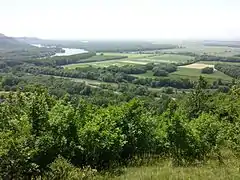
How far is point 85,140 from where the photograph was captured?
1041cm

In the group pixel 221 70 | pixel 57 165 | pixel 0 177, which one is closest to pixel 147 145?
pixel 57 165

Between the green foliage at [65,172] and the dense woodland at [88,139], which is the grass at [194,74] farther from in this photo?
the green foliage at [65,172]

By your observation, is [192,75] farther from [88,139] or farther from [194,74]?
[88,139]

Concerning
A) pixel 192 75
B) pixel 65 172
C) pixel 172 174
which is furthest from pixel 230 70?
pixel 65 172

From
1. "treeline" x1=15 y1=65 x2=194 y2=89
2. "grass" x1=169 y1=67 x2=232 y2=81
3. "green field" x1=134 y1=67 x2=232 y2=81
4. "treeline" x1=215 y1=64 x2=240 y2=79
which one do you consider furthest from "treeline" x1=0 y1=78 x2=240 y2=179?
"treeline" x1=215 y1=64 x2=240 y2=79

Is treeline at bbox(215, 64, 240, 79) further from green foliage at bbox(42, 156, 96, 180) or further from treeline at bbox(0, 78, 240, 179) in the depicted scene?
green foliage at bbox(42, 156, 96, 180)

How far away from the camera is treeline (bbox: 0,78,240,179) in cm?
865

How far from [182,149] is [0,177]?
7065 millimetres

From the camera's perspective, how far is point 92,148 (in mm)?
10500

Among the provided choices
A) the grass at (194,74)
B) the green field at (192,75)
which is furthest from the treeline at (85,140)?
the grass at (194,74)

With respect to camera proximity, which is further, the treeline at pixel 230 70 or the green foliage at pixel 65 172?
the treeline at pixel 230 70

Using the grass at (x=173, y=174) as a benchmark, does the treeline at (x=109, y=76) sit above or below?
below

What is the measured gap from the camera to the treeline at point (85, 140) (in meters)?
8.65

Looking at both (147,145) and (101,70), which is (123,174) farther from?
(101,70)
